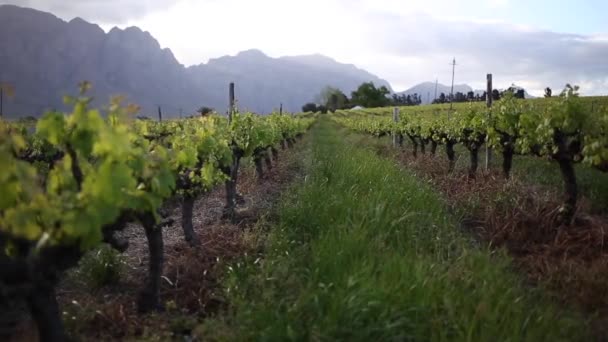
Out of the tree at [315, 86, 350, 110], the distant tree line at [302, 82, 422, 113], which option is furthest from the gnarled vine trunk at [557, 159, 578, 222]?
the tree at [315, 86, 350, 110]

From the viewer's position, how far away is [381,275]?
11.5 feet

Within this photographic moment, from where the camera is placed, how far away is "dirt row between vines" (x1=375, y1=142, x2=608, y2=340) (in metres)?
3.85

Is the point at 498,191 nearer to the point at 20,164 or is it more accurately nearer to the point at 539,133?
the point at 539,133

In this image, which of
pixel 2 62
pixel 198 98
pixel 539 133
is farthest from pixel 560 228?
pixel 198 98

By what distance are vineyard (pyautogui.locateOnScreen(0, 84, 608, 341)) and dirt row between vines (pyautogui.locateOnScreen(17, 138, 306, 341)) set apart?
3 cm

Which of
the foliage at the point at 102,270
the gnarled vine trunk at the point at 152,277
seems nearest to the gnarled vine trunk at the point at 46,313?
the gnarled vine trunk at the point at 152,277

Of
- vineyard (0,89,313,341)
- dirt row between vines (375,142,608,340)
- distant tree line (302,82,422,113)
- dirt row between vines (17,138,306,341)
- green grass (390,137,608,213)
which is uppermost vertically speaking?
distant tree line (302,82,422,113)

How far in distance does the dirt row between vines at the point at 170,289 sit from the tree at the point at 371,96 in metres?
79.8

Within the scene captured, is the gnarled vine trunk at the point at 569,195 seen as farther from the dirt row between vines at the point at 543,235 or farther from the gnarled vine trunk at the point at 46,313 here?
the gnarled vine trunk at the point at 46,313

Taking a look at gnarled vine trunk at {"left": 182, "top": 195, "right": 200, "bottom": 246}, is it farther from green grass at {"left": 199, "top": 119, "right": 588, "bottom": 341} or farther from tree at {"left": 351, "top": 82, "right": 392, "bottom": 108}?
tree at {"left": 351, "top": 82, "right": 392, "bottom": 108}

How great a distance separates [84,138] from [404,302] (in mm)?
2327

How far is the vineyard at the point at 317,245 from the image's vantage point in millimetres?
2498

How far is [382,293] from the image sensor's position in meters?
3.21

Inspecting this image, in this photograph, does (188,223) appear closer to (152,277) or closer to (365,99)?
(152,277)
